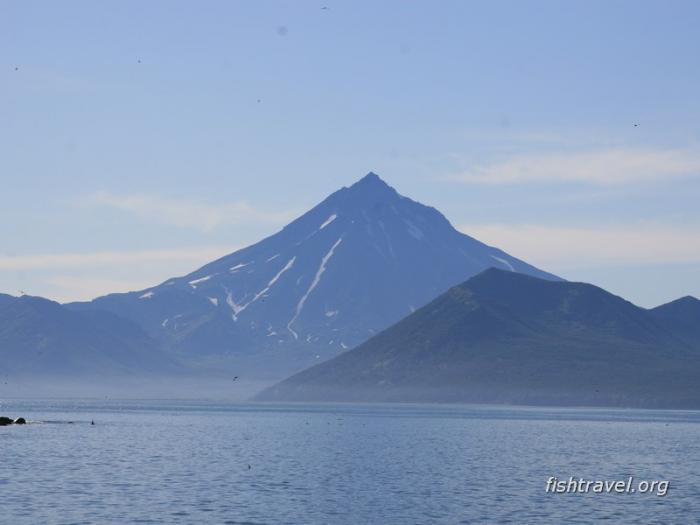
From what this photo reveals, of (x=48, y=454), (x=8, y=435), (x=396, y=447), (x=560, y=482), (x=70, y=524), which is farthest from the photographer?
(x=8, y=435)

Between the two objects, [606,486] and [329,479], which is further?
[329,479]

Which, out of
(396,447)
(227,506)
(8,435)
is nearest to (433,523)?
(227,506)

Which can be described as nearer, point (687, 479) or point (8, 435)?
point (687, 479)

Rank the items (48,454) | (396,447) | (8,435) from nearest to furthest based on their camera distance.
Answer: (48,454), (396,447), (8,435)

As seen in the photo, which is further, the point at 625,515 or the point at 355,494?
the point at 355,494

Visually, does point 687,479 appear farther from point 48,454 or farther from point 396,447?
point 48,454

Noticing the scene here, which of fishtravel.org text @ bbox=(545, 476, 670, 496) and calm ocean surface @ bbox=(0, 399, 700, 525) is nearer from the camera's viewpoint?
calm ocean surface @ bbox=(0, 399, 700, 525)

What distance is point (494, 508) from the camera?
276 feet

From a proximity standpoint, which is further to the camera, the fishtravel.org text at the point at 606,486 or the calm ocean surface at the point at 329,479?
the fishtravel.org text at the point at 606,486

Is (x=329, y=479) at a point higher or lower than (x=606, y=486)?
higher

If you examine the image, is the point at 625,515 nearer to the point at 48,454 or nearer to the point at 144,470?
the point at 144,470

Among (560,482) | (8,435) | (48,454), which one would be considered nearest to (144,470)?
(48,454)

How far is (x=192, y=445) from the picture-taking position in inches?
6211

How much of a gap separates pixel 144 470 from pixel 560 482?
3632cm
